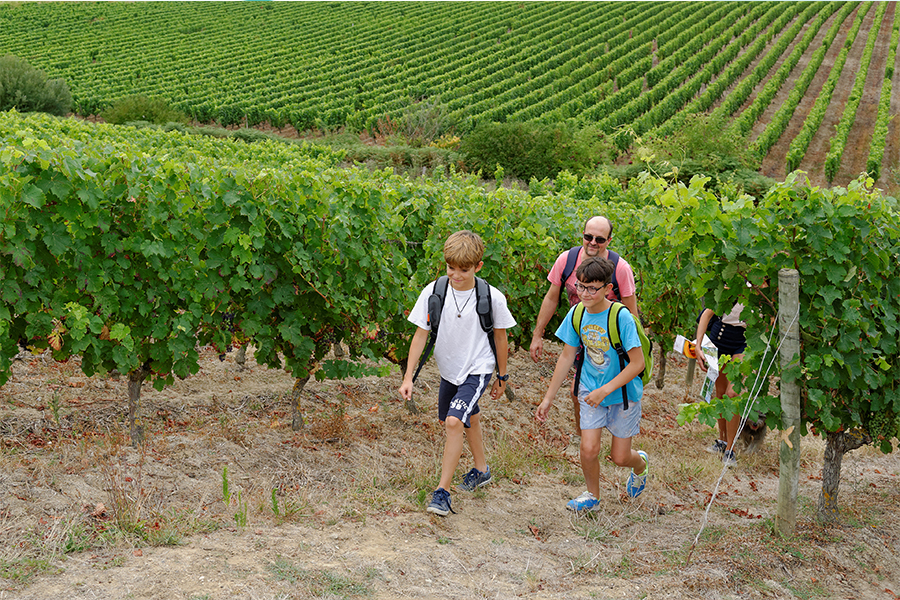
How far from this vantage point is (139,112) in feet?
116

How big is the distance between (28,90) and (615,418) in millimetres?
38921

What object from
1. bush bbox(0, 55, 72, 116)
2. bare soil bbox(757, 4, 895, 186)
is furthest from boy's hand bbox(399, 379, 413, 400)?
bush bbox(0, 55, 72, 116)

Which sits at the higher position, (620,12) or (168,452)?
(620,12)

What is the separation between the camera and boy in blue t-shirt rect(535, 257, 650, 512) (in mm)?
3863

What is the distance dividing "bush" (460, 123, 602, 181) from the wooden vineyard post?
2418cm

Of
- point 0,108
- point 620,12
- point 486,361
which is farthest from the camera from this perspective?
point 620,12

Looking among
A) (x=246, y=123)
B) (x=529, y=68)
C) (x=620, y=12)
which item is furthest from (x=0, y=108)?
(x=620, y=12)

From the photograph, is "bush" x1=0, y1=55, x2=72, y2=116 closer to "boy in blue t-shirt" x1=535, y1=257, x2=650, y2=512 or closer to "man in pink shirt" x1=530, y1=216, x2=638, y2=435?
"man in pink shirt" x1=530, y1=216, x2=638, y2=435

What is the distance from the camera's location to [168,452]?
455 cm

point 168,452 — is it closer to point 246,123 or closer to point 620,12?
point 246,123

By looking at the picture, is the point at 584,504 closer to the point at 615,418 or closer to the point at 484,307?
the point at 615,418

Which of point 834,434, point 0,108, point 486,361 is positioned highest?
point 0,108

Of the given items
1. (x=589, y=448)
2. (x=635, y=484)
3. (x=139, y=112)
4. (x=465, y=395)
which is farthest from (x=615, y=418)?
(x=139, y=112)

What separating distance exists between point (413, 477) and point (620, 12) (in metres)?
69.1
